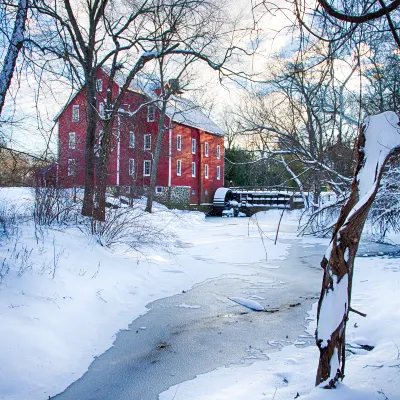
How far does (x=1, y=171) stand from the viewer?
26.2 feet

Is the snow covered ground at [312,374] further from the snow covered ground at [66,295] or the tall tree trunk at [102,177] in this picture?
the tall tree trunk at [102,177]

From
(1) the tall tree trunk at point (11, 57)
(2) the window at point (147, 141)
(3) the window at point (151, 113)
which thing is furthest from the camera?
(2) the window at point (147, 141)

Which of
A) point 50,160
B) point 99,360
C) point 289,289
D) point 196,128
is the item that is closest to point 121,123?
point 50,160

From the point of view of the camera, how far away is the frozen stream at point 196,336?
175 inches

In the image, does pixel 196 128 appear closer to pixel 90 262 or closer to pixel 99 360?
pixel 90 262

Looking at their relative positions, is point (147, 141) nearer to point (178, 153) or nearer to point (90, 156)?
point (178, 153)

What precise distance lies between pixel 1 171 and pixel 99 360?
184 inches

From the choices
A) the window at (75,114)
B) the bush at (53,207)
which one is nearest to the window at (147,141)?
the window at (75,114)

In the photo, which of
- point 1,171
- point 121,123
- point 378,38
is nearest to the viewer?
point 378,38

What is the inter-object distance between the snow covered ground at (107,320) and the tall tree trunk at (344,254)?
315 millimetres

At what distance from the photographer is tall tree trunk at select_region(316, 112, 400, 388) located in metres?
2.98

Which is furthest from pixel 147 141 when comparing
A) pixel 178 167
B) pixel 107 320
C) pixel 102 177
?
pixel 107 320

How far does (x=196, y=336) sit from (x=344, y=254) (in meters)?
3.51

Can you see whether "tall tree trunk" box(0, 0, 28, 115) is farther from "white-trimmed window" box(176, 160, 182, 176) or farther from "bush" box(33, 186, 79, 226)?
"white-trimmed window" box(176, 160, 182, 176)
